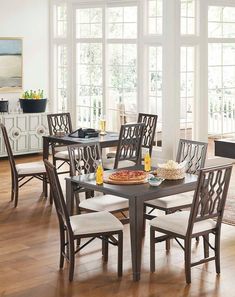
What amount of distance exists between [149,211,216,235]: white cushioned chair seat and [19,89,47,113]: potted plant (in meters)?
6.20

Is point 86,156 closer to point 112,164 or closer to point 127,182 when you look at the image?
point 127,182

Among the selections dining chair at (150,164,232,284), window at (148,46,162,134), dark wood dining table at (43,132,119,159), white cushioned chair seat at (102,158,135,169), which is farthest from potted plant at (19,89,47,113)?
dining chair at (150,164,232,284)

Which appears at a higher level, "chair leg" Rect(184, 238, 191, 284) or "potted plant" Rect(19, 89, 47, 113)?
"potted plant" Rect(19, 89, 47, 113)

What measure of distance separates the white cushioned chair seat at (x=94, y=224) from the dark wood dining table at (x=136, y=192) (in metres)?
Answer: 0.16

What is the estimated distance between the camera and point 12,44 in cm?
1129

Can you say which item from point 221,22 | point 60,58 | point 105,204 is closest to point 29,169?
point 105,204

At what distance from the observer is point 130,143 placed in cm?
807

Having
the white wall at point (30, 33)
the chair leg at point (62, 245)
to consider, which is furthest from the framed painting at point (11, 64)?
the chair leg at point (62, 245)

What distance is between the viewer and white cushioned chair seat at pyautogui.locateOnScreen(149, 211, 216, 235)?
5.20m

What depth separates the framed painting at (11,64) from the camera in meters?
11.2

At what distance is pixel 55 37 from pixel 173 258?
22.3 ft

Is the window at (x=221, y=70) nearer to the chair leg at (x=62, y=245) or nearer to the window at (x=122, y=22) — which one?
the window at (x=122, y=22)

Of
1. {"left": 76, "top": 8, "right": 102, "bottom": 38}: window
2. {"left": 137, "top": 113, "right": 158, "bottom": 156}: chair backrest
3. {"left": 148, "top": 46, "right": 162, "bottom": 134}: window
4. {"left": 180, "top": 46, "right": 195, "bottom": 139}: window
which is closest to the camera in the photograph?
{"left": 137, "top": 113, "right": 158, "bottom": 156}: chair backrest

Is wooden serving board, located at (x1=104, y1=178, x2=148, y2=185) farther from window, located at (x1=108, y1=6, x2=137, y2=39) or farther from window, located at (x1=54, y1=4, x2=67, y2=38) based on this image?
window, located at (x1=54, y1=4, x2=67, y2=38)
